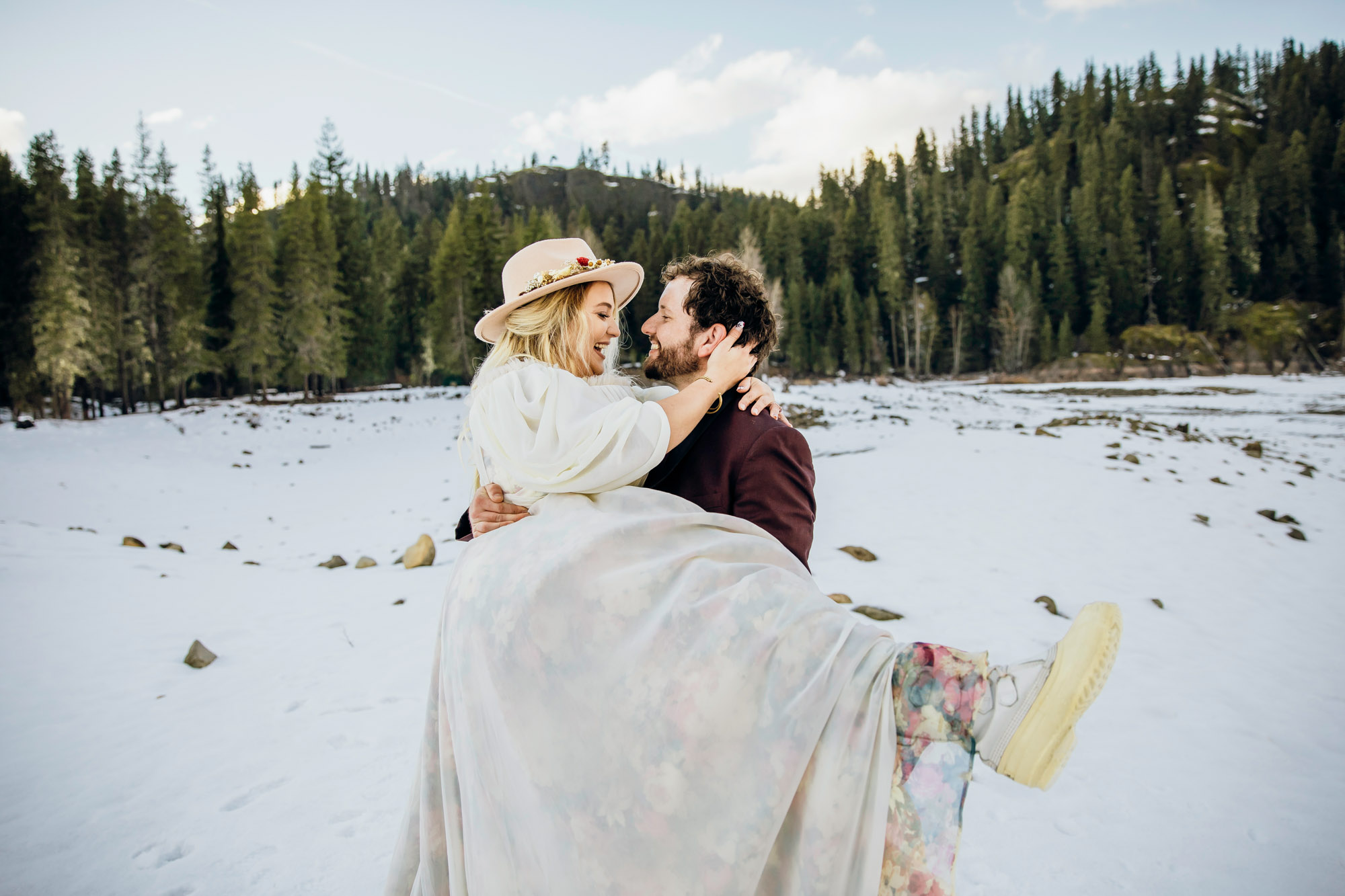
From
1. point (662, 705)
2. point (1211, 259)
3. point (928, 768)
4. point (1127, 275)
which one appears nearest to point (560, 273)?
point (662, 705)

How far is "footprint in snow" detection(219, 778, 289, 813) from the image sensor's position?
3377 mm

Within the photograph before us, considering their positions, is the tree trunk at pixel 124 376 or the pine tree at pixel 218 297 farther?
the pine tree at pixel 218 297

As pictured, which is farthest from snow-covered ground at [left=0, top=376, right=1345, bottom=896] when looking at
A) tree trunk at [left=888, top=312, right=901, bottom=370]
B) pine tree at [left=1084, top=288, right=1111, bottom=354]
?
tree trunk at [left=888, top=312, right=901, bottom=370]

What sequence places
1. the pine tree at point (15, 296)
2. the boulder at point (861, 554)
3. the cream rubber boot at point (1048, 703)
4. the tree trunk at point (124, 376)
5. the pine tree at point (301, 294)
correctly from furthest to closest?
the pine tree at point (301, 294)
the tree trunk at point (124, 376)
the pine tree at point (15, 296)
the boulder at point (861, 554)
the cream rubber boot at point (1048, 703)

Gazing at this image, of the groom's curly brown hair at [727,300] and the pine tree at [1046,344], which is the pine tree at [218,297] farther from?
the pine tree at [1046,344]

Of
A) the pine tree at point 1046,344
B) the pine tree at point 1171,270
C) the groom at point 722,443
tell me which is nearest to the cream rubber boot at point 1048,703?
the groom at point 722,443

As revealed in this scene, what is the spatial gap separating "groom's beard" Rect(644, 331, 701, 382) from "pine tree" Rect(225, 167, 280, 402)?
1412 inches

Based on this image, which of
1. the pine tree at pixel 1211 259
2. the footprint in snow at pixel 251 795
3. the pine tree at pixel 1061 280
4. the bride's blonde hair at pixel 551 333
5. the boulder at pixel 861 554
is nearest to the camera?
the bride's blonde hair at pixel 551 333

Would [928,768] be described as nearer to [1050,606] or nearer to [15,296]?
[1050,606]

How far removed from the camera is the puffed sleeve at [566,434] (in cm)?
195

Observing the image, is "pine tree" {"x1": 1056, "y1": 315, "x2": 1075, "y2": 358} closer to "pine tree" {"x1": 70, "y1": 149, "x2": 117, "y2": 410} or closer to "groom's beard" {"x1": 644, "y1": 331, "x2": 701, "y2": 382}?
"groom's beard" {"x1": 644, "y1": 331, "x2": 701, "y2": 382}

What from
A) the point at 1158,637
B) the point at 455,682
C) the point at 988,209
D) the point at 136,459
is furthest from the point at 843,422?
the point at 988,209

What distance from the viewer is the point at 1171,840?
3.01 m

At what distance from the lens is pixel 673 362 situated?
277 cm
